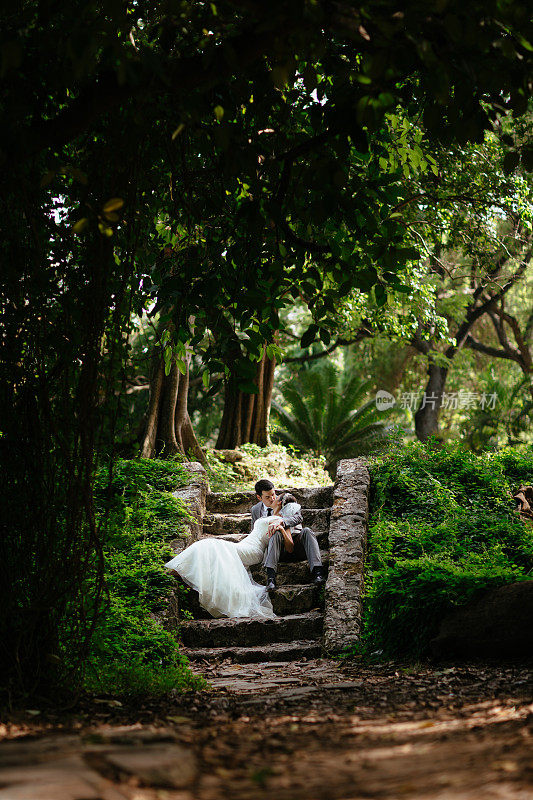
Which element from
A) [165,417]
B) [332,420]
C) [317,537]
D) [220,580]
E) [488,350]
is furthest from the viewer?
[488,350]

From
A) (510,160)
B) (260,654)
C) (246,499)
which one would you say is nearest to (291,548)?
(260,654)

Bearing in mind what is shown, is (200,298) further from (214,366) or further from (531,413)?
(531,413)

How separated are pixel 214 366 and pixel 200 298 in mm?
502

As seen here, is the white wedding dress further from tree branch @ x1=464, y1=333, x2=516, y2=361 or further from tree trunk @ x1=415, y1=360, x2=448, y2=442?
tree branch @ x1=464, y1=333, x2=516, y2=361

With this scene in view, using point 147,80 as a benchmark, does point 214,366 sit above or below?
below

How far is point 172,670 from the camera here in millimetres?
5020

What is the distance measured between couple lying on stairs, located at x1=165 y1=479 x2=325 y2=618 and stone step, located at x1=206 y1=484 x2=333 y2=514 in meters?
1.27

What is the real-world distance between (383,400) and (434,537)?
10.4m

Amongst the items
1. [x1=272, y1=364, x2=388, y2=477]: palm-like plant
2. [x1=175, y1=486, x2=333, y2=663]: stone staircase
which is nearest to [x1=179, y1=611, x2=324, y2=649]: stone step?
[x1=175, y1=486, x2=333, y2=663]: stone staircase

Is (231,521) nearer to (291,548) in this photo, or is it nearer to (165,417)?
(291,548)

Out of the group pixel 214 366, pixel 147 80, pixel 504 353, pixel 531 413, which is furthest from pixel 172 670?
pixel 531 413

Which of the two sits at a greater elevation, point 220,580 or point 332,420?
point 332,420

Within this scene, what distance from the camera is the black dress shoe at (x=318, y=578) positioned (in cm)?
770

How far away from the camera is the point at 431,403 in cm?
1981
